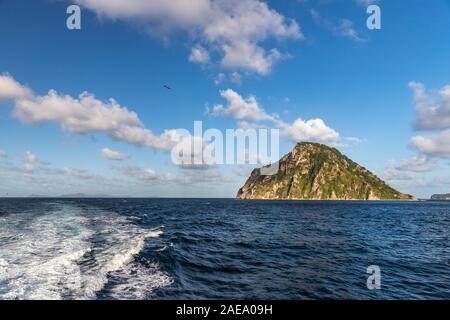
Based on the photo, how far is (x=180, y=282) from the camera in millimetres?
19891

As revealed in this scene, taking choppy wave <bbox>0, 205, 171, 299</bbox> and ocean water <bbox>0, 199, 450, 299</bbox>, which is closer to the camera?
choppy wave <bbox>0, 205, 171, 299</bbox>

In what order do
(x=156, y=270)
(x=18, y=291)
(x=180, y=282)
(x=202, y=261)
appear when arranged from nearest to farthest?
(x=18, y=291)
(x=180, y=282)
(x=156, y=270)
(x=202, y=261)

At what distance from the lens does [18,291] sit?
52.7ft

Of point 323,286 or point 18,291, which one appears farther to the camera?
point 323,286

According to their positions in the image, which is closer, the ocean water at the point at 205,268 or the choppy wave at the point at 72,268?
the choppy wave at the point at 72,268

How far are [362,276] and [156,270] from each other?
15.2 m

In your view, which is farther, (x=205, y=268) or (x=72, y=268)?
(x=205, y=268)

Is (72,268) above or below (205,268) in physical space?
above
